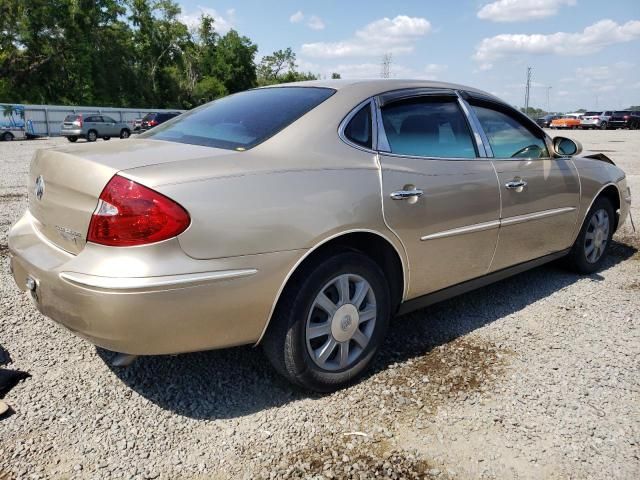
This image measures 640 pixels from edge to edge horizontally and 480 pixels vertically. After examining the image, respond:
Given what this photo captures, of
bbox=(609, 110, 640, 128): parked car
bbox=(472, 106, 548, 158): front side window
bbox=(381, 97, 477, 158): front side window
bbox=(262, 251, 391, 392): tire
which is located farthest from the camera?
bbox=(609, 110, 640, 128): parked car

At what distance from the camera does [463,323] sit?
3707 millimetres

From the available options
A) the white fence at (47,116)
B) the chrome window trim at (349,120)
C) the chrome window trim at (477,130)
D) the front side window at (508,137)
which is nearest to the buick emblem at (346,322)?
the chrome window trim at (349,120)

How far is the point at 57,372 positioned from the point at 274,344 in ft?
4.17

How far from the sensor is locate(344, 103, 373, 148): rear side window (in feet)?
9.39

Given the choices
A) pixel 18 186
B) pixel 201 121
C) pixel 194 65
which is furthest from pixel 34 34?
pixel 201 121

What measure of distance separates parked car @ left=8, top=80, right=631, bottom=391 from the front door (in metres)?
0.01

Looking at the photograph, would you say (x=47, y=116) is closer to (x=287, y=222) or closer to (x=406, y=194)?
(x=406, y=194)

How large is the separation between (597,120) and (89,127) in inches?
1451

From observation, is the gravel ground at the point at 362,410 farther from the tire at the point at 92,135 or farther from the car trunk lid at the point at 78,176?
the tire at the point at 92,135

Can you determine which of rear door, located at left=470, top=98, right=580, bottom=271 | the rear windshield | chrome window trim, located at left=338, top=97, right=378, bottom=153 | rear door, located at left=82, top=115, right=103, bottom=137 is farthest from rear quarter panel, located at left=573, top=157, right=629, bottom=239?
rear door, located at left=82, top=115, right=103, bottom=137

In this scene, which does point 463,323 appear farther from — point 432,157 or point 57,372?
point 57,372

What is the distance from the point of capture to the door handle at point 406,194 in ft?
9.38

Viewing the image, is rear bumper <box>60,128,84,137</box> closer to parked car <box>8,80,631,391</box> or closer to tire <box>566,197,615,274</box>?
parked car <box>8,80,631,391</box>

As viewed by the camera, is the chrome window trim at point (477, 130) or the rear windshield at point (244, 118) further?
the chrome window trim at point (477, 130)
